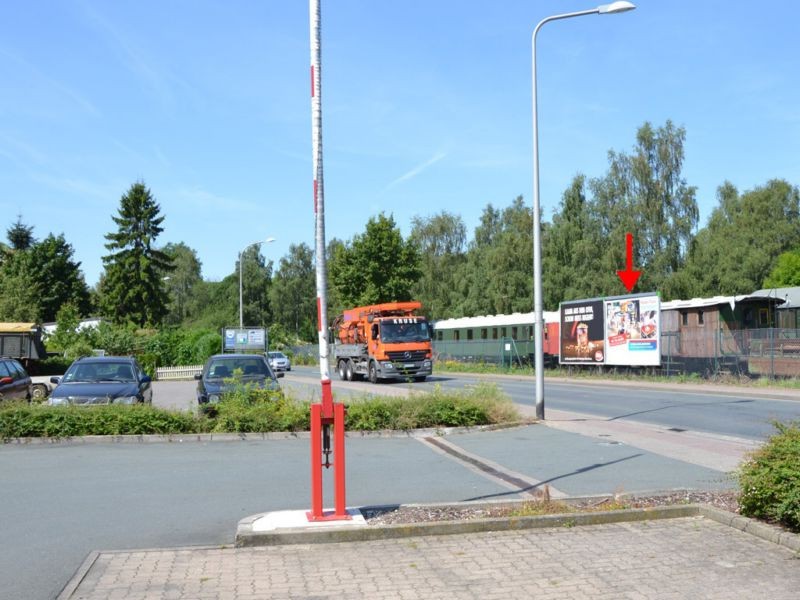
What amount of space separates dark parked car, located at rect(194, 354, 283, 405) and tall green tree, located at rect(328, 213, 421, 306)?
48471 millimetres

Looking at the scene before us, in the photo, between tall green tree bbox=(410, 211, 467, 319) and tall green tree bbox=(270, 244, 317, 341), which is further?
tall green tree bbox=(270, 244, 317, 341)

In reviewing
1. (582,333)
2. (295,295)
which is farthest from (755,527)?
(295,295)

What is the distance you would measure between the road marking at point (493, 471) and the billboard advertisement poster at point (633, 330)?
21703 mm

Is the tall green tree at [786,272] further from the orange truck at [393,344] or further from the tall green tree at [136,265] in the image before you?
the tall green tree at [136,265]

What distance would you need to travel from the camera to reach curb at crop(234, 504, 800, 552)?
6.55m

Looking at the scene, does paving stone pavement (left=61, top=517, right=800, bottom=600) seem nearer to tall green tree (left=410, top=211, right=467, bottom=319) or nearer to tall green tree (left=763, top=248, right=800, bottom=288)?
tall green tree (left=763, top=248, right=800, bottom=288)

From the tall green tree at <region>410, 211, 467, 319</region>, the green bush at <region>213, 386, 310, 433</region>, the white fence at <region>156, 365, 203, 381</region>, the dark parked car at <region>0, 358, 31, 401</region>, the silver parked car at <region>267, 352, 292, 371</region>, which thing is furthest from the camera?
the tall green tree at <region>410, 211, 467, 319</region>

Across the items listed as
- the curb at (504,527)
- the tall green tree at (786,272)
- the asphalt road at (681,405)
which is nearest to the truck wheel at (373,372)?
the asphalt road at (681,405)

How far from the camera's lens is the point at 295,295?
101188 mm

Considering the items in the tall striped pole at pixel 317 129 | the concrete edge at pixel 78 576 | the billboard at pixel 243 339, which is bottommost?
the concrete edge at pixel 78 576

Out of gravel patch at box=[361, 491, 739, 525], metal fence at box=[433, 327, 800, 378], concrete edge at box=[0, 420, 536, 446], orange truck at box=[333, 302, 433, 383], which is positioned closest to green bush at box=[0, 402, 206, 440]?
concrete edge at box=[0, 420, 536, 446]

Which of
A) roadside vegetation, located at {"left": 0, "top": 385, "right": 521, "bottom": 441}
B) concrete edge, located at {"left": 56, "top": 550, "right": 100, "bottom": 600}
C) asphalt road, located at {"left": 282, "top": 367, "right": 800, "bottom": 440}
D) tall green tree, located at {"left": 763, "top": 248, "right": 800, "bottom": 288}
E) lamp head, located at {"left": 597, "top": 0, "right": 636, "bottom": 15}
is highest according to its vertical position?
lamp head, located at {"left": 597, "top": 0, "right": 636, "bottom": 15}

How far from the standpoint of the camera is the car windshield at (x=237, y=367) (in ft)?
55.9

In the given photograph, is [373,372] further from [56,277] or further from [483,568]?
[56,277]
